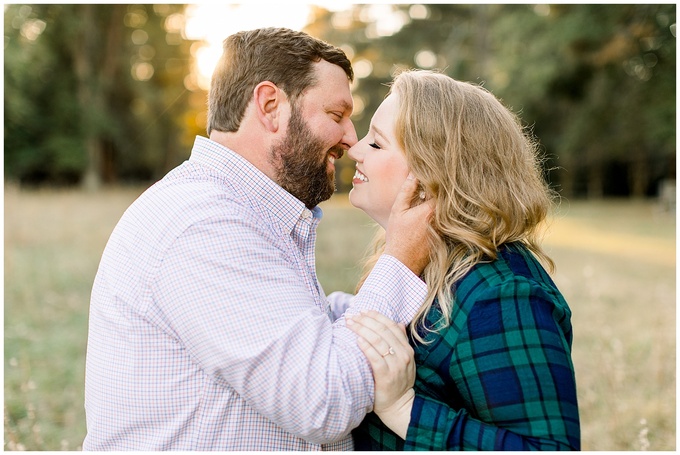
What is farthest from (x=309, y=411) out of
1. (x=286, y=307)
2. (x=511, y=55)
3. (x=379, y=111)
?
(x=511, y=55)

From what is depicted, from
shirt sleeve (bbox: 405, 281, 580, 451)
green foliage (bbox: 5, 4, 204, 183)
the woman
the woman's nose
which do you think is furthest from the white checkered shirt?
green foliage (bbox: 5, 4, 204, 183)

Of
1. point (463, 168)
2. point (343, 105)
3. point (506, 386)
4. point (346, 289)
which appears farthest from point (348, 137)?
point (346, 289)

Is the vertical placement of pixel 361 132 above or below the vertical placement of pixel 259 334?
below

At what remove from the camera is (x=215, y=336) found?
172 centimetres

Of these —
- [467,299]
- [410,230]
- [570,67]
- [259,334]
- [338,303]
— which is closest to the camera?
[259,334]

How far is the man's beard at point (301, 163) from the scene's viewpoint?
2373 millimetres

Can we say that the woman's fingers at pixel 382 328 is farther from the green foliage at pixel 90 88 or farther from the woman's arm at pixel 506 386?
the green foliage at pixel 90 88

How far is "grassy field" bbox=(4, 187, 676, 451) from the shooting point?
4.37 meters

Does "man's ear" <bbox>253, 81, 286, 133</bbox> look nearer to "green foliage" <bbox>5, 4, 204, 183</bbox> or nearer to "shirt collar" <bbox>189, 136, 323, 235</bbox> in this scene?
"shirt collar" <bbox>189, 136, 323, 235</bbox>

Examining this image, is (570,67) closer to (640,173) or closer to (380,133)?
(640,173)

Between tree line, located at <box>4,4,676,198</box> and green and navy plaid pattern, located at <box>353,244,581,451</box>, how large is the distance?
55.9 feet

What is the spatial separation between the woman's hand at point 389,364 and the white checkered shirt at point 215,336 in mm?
37

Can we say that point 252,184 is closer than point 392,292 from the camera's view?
No

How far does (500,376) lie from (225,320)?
78 centimetres
